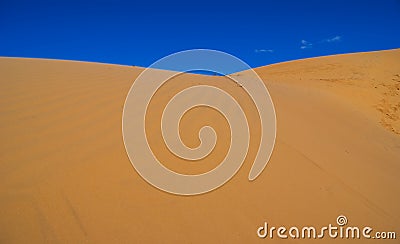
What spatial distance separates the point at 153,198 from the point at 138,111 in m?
2.05

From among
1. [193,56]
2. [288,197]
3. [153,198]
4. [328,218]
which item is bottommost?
[328,218]

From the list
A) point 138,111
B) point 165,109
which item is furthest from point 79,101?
point 165,109

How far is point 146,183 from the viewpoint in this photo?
8.61 ft

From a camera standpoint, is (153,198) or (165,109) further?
(165,109)

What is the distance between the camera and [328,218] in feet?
8.28

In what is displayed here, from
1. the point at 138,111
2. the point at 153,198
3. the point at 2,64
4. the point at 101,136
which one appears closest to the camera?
the point at 153,198

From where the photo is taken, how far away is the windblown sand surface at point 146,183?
2094 millimetres

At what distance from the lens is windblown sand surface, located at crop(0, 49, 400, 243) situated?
2.09m

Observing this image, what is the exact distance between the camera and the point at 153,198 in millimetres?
2445

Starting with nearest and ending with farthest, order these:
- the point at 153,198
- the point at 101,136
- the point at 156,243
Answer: the point at 156,243 < the point at 153,198 < the point at 101,136

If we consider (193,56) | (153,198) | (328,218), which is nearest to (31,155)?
(153,198)

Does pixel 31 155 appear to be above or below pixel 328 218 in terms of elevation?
above

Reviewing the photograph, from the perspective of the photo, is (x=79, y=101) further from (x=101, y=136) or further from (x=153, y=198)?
(x=153, y=198)

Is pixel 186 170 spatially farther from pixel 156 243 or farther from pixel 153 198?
pixel 156 243
